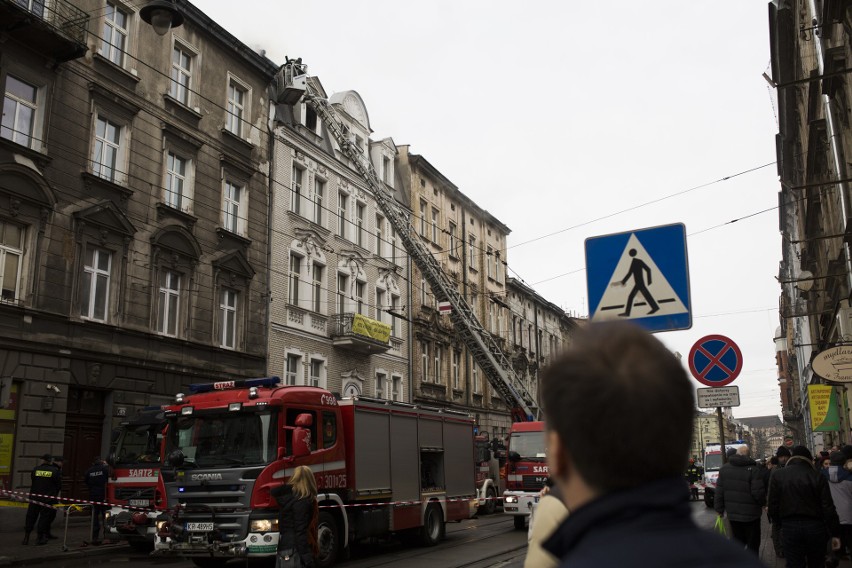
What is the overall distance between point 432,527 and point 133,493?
6.70m

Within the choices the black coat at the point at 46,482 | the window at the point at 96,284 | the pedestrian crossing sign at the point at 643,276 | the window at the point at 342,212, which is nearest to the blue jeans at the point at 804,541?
the pedestrian crossing sign at the point at 643,276

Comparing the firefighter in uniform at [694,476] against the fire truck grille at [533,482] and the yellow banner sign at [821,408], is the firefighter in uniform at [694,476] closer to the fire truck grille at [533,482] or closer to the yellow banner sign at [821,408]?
the yellow banner sign at [821,408]

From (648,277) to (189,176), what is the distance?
20.6 meters

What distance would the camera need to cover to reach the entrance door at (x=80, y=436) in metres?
20.1

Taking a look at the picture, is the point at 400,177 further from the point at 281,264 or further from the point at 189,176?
the point at 189,176

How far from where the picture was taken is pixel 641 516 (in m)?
1.60

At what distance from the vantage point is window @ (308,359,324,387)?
30.0m

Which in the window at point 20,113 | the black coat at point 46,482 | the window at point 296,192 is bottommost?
the black coat at point 46,482

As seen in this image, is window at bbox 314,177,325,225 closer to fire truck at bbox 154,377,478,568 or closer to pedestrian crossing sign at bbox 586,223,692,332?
fire truck at bbox 154,377,478,568

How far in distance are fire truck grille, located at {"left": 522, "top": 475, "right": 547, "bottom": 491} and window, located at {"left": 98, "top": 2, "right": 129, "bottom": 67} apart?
53.9 feet

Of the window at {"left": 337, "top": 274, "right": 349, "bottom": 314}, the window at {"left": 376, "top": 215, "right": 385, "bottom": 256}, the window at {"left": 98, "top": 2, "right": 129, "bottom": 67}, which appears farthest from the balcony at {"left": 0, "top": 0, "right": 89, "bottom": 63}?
the window at {"left": 376, "top": 215, "right": 385, "bottom": 256}

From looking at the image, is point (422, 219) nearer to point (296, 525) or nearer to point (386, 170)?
point (386, 170)

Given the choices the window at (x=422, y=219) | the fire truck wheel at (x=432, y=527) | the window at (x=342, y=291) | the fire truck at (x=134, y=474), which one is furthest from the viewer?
the window at (x=422, y=219)

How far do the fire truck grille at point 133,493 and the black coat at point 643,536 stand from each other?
16.8 m
